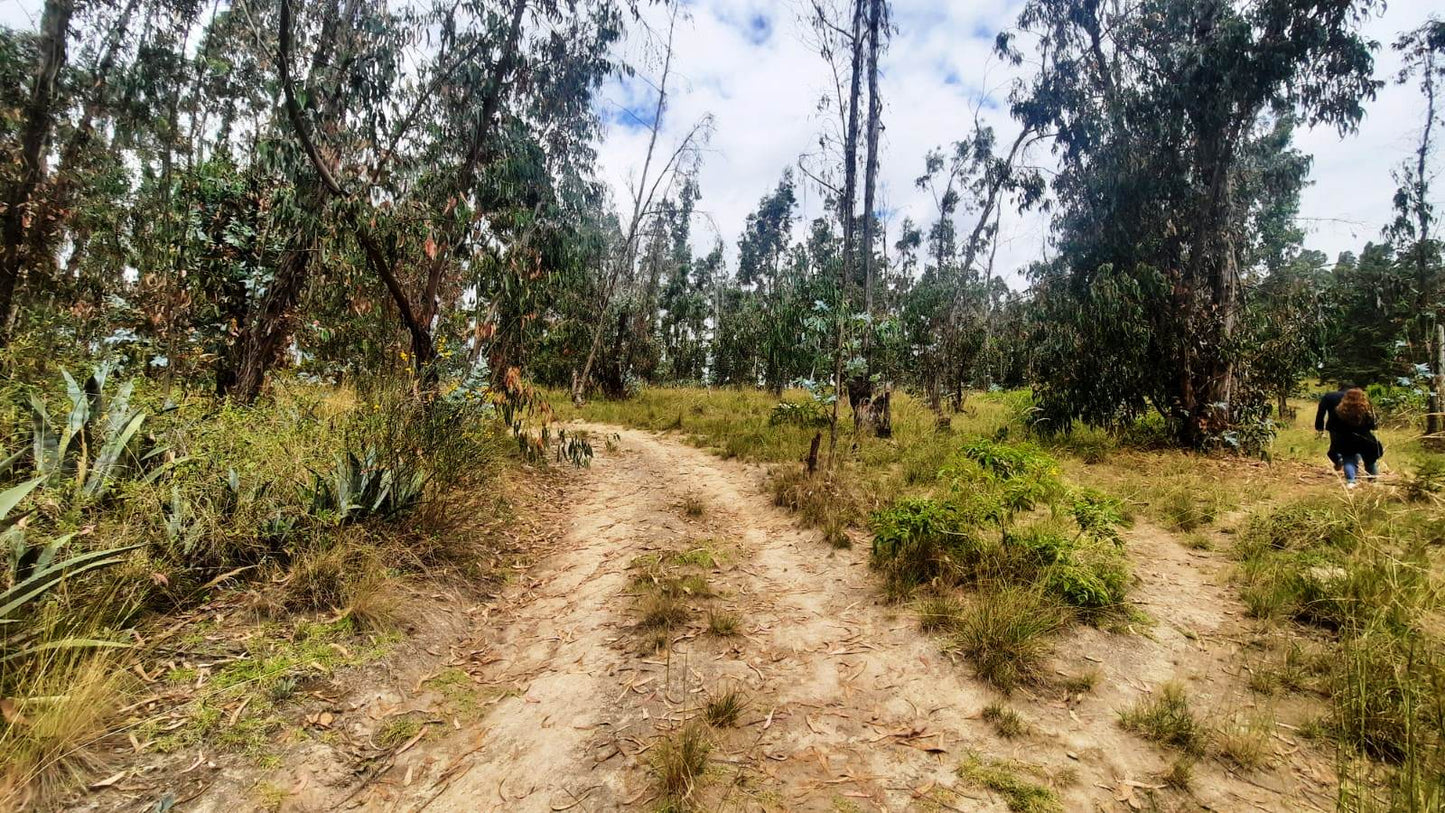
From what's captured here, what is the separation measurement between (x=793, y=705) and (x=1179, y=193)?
11.3m

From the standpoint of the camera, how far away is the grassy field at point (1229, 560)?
2238 mm

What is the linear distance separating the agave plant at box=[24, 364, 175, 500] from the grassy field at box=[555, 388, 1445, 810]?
499 centimetres

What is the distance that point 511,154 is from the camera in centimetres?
691

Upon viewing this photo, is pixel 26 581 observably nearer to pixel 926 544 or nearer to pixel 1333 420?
pixel 926 544

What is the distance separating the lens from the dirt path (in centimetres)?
221

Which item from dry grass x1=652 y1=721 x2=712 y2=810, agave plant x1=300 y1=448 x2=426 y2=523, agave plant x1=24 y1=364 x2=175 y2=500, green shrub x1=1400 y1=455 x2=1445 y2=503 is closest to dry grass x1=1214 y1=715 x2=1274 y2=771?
A: green shrub x1=1400 y1=455 x2=1445 y2=503

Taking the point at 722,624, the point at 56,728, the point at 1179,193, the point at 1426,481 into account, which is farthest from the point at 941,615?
the point at 1179,193

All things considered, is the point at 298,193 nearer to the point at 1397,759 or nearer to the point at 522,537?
the point at 522,537

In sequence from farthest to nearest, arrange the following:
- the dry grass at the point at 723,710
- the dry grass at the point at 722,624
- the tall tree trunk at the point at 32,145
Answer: the tall tree trunk at the point at 32,145 → the dry grass at the point at 722,624 → the dry grass at the point at 723,710

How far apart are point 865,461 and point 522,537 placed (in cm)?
462

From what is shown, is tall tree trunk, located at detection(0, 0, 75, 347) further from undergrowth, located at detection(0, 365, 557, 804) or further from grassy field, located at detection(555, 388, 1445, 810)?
grassy field, located at detection(555, 388, 1445, 810)

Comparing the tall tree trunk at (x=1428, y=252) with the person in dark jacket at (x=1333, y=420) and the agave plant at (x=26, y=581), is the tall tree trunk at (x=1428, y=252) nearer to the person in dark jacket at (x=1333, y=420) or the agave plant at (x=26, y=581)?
the person in dark jacket at (x=1333, y=420)

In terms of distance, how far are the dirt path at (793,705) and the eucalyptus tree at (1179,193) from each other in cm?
603

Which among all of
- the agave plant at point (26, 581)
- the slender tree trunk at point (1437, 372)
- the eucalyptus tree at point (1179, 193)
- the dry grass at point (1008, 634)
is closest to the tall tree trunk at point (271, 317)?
the agave plant at point (26, 581)
